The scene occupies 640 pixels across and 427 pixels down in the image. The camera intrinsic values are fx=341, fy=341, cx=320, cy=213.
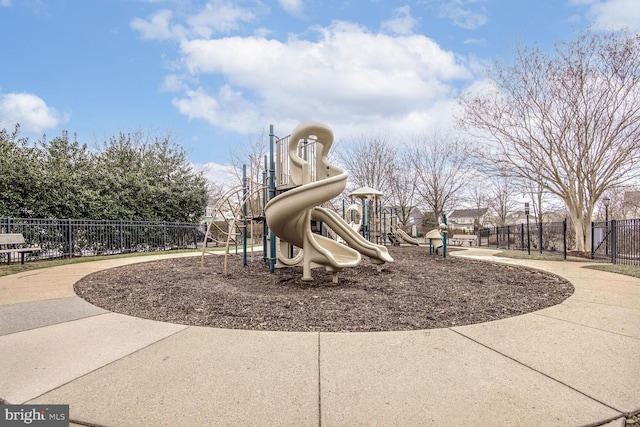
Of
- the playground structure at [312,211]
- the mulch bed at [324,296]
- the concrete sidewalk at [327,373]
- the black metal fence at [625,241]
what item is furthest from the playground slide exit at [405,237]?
the concrete sidewalk at [327,373]

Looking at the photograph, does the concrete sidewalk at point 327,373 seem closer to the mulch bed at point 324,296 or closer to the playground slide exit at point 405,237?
the mulch bed at point 324,296

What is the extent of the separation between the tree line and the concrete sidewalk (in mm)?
10214

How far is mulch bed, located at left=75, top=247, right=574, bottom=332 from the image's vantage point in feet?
13.8

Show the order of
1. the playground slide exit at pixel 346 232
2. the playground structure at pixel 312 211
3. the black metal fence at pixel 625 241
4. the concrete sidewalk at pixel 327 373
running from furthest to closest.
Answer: the black metal fence at pixel 625 241 → the playground slide exit at pixel 346 232 → the playground structure at pixel 312 211 → the concrete sidewalk at pixel 327 373

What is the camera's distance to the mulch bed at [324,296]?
4.21 metres

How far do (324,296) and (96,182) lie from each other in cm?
1377

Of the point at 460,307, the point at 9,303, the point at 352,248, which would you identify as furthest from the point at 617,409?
the point at 9,303

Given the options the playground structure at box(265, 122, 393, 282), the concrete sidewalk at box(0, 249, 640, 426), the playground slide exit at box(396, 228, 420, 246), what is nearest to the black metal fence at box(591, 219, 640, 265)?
the playground structure at box(265, 122, 393, 282)

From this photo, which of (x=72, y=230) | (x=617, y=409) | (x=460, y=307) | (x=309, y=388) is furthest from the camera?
(x=72, y=230)

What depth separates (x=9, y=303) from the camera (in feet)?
16.2

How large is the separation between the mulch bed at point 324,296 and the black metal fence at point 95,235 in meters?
5.74

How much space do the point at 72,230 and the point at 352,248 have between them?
1133 cm

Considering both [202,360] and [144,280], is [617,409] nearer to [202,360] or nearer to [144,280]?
[202,360]

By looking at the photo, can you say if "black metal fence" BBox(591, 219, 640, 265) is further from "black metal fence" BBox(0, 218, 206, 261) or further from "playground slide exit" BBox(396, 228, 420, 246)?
"black metal fence" BBox(0, 218, 206, 261)
